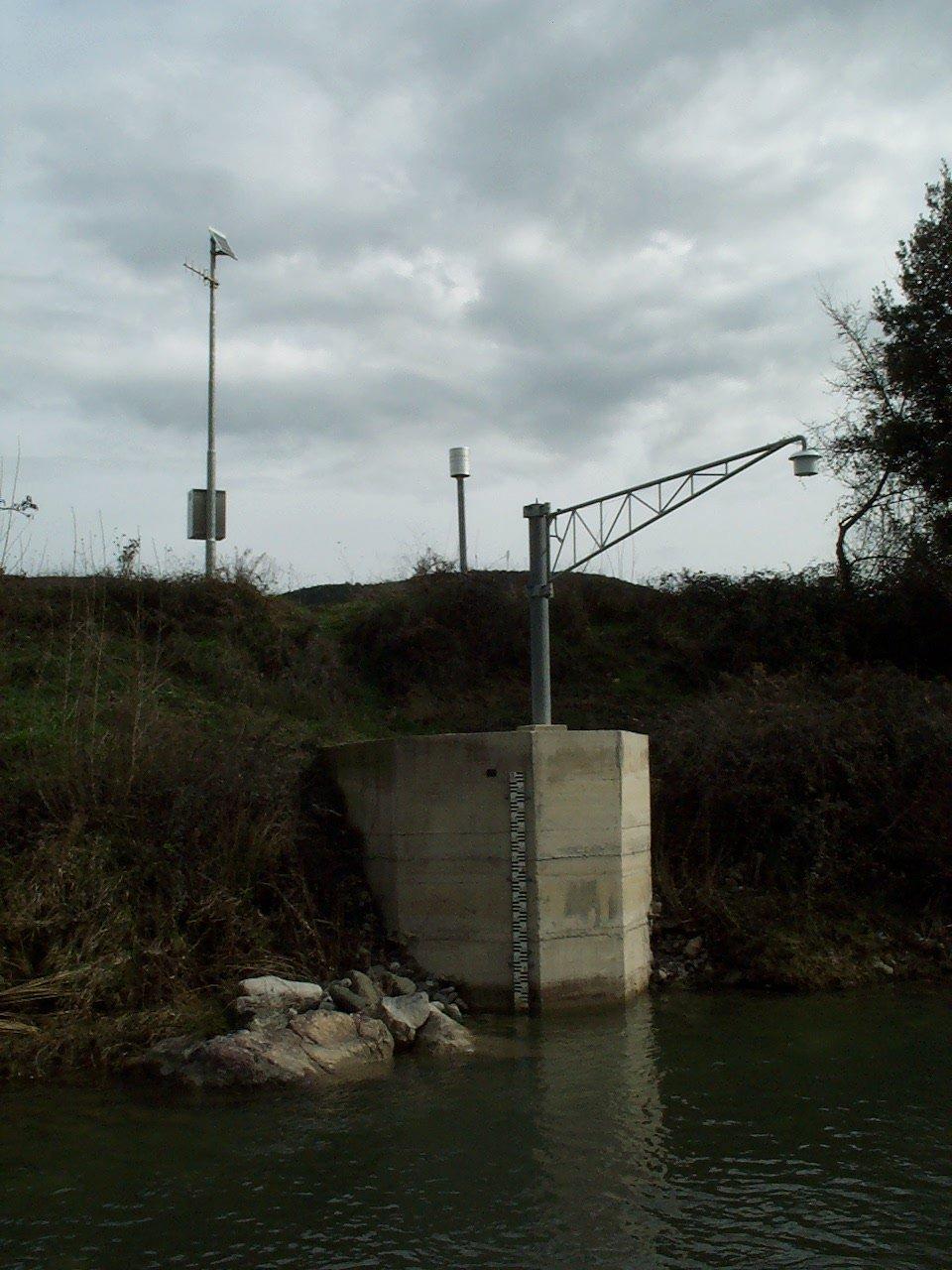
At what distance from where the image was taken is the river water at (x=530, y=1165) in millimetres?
8055

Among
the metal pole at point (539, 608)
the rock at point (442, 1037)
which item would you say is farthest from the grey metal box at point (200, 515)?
the rock at point (442, 1037)

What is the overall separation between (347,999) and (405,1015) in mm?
709

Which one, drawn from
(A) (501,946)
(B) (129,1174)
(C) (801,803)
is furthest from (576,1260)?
(C) (801,803)

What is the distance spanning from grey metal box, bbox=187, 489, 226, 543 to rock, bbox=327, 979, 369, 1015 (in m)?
14.7

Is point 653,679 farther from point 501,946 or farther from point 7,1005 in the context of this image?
point 7,1005

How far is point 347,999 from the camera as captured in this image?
13453 millimetres

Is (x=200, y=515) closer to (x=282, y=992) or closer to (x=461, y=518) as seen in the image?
(x=461, y=518)

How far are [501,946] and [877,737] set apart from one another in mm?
7678

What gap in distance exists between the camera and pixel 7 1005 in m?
12.9

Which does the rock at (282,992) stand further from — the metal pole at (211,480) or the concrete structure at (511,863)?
the metal pole at (211,480)

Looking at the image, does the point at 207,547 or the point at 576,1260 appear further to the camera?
the point at 207,547

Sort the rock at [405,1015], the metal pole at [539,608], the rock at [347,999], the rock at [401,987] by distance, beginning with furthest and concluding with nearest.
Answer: the metal pole at [539,608] → the rock at [401,987] → the rock at [347,999] → the rock at [405,1015]

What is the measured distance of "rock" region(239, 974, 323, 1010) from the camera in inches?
515

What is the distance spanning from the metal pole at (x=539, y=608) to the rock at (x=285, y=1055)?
15.8 ft
